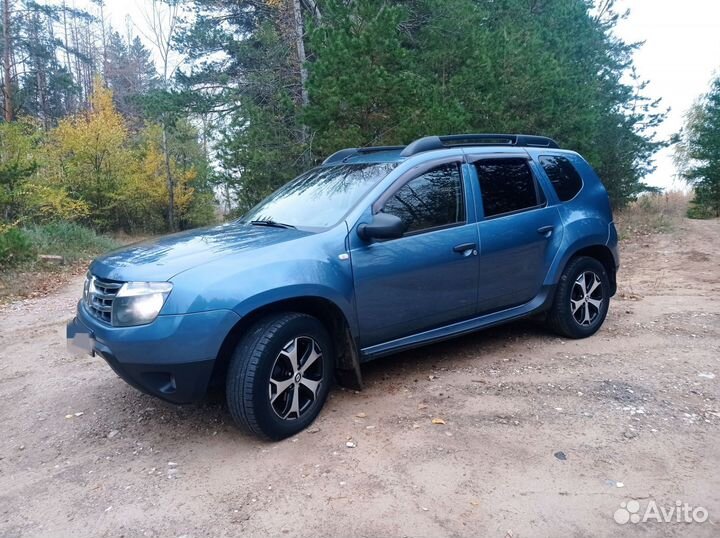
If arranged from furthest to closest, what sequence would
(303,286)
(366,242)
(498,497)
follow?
(366,242) → (303,286) → (498,497)

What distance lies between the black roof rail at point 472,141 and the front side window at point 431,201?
233mm

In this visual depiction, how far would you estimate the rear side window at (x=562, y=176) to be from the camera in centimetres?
459

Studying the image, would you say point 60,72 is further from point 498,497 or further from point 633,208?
point 498,497

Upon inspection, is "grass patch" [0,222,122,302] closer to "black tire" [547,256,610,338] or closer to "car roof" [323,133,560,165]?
"car roof" [323,133,560,165]

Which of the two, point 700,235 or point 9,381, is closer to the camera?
point 9,381

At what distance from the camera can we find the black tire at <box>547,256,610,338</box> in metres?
4.57

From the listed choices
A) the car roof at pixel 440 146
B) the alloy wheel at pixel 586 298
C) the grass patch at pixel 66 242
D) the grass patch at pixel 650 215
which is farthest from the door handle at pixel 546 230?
the grass patch at pixel 66 242

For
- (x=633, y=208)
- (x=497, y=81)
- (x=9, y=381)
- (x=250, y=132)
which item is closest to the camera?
(x=9, y=381)

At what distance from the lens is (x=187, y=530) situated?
2361 mm

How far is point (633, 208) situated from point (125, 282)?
64.6ft

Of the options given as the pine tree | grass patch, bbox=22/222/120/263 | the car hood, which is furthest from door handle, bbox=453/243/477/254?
the pine tree

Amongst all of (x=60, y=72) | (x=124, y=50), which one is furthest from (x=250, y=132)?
(x=124, y=50)

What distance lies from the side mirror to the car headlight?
1.25 m

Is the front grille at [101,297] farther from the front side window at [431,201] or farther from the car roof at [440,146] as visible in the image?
the car roof at [440,146]
